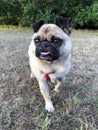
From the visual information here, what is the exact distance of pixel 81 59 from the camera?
18.3 feet

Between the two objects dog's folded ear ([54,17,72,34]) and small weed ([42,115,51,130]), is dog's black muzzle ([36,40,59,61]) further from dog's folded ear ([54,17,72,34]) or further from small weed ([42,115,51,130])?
small weed ([42,115,51,130])

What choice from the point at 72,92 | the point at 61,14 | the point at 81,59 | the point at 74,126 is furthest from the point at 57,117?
the point at 61,14

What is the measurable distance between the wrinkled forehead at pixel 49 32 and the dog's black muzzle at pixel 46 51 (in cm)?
8

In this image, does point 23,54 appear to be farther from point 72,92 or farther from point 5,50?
point 72,92

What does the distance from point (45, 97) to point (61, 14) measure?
7.02 m

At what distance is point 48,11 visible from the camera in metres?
10.1

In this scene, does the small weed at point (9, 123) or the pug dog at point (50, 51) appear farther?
the pug dog at point (50, 51)

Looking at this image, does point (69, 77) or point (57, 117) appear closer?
point (57, 117)

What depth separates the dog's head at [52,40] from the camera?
3.52m

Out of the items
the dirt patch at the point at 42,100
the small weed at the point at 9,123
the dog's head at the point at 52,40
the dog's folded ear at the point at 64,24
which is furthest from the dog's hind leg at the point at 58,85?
the small weed at the point at 9,123

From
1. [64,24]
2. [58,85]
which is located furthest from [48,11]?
[64,24]

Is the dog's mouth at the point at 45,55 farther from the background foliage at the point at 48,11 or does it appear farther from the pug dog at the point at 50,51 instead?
the background foliage at the point at 48,11

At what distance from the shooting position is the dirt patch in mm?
3461

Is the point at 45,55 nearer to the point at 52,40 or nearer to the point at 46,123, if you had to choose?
the point at 52,40
